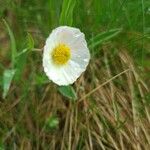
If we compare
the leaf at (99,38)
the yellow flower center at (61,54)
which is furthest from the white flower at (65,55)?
the leaf at (99,38)

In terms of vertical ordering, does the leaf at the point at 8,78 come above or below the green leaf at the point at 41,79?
above

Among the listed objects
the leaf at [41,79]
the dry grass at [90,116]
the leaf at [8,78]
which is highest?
the leaf at [8,78]

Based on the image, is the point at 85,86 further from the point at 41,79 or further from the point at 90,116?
the point at 41,79

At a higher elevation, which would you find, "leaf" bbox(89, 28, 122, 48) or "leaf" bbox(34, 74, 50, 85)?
"leaf" bbox(89, 28, 122, 48)

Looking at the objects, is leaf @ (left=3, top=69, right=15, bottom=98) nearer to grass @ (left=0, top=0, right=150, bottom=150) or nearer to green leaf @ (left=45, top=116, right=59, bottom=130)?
grass @ (left=0, top=0, right=150, bottom=150)

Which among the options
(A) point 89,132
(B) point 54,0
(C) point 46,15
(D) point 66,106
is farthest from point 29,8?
(A) point 89,132

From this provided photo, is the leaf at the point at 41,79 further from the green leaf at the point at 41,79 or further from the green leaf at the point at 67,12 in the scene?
the green leaf at the point at 67,12

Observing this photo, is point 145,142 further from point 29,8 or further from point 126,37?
point 29,8

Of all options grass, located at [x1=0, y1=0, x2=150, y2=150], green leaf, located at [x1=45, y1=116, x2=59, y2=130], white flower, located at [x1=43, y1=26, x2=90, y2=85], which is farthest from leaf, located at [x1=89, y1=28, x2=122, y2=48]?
green leaf, located at [x1=45, y1=116, x2=59, y2=130]
